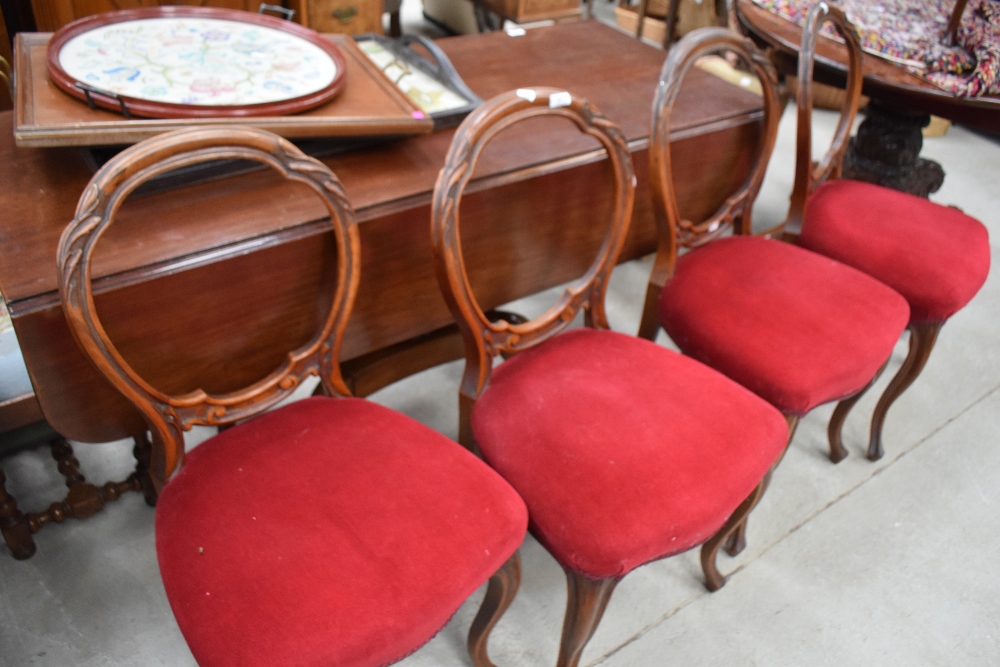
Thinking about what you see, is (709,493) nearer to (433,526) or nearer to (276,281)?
(433,526)

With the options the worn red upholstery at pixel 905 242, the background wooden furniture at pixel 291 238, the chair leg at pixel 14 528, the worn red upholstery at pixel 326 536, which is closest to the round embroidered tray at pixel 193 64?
the background wooden furniture at pixel 291 238

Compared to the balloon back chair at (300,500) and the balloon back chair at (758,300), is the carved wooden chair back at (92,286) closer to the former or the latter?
the balloon back chair at (300,500)

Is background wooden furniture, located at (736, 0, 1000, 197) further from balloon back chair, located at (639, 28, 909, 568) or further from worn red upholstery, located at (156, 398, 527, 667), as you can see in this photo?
worn red upholstery, located at (156, 398, 527, 667)

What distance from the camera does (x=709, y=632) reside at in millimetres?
1436

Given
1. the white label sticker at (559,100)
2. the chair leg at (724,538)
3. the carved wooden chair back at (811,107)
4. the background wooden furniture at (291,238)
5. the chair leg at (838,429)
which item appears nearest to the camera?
the background wooden furniture at (291,238)

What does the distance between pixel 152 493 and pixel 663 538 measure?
104cm

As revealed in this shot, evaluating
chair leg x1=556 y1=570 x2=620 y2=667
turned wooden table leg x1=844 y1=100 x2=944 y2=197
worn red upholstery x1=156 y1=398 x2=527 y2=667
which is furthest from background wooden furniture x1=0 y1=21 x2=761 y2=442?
turned wooden table leg x1=844 y1=100 x2=944 y2=197

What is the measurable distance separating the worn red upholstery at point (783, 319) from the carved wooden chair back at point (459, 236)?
8.3 inches

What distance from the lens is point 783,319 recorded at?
1.42m

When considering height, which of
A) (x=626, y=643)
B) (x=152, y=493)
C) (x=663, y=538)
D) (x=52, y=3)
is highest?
(x=52, y=3)

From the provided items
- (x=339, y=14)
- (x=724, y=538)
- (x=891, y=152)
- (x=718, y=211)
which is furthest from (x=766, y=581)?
(x=339, y=14)

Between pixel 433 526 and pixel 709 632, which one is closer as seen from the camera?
pixel 433 526

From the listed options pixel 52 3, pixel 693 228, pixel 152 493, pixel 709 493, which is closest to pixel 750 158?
pixel 693 228

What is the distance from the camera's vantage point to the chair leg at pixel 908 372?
65.1 inches
